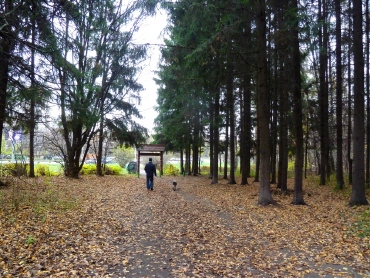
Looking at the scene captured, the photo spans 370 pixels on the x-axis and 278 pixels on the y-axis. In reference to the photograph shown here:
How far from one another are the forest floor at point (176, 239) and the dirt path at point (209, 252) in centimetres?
2

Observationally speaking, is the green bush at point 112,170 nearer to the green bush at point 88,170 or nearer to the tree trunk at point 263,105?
the green bush at point 88,170

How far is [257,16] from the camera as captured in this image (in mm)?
11016

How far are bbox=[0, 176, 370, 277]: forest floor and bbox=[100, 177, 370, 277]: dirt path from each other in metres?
0.02

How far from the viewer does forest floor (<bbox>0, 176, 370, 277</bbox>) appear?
5020 millimetres

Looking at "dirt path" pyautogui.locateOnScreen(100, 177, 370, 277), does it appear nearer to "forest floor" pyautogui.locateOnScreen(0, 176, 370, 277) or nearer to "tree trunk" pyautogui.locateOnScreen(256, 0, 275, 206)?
"forest floor" pyautogui.locateOnScreen(0, 176, 370, 277)

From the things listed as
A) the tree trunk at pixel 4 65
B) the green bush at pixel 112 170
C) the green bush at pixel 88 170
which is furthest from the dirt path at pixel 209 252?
the green bush at pixel 112 170

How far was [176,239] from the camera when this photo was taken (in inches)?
268

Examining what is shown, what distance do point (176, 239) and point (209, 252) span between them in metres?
1.10

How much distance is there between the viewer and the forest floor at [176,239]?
16.5ft

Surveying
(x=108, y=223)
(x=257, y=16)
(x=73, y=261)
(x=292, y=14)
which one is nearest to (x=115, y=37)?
(x=257, y=16)

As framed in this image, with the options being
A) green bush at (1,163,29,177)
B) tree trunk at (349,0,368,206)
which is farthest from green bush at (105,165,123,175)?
tree trunk at (349,0,368,206)

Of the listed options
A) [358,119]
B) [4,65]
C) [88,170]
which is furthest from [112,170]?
[358,119]

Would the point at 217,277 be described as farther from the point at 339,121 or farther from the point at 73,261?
the point at 339,121

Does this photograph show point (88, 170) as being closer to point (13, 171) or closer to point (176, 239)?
point (13, 171)
